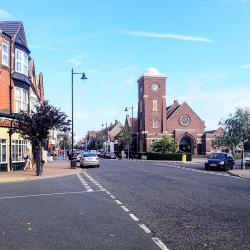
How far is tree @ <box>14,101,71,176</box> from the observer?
28.0 metres

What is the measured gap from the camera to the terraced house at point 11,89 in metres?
31.0

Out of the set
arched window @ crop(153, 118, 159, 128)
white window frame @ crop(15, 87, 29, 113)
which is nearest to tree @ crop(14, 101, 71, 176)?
white window frame @ crop(15, 87, 29, 113)

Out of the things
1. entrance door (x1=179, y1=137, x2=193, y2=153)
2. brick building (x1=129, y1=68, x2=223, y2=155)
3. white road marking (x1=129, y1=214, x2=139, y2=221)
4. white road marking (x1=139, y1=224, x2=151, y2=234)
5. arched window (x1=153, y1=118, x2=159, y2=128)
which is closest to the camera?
white road marking (x1=139, y1=224, x2=151, y2=234)

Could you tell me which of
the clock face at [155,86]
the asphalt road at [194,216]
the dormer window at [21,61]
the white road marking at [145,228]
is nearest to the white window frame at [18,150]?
the dormer window at [21,61]

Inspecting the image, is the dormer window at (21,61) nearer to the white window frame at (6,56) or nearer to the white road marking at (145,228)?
the white window frame at (6,56)

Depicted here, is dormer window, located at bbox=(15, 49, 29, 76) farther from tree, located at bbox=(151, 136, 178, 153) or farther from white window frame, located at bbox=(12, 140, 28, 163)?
tree, located at bbox=(151, 136, 178, 153)

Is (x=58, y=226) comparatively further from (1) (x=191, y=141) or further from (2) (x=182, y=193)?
(1) (x=191, y=141)

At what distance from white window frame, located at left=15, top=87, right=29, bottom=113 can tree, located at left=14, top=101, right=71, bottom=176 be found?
15.3 ft

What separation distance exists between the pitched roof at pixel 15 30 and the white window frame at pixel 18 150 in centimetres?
769

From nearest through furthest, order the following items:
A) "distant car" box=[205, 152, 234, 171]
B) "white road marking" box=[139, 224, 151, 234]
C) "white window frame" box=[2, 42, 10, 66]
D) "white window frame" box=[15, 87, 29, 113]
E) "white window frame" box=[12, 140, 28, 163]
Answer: "white road marking" box=[139, 224, 151, 234], "white window frame" box=[2, 42, 10, 66], "white window frame" box=[12, 140, 28, 163], "white window frame" box=[15, 87, 29, 113], "distant car" box=[205, 152, 234, 171]

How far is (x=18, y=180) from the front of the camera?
23969 millimetres

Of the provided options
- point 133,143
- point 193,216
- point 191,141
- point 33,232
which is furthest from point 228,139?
point 133,143

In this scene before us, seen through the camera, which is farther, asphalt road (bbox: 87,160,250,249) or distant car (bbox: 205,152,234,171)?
distant car (bbox: 205,152,234,171)

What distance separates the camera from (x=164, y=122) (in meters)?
89.5
